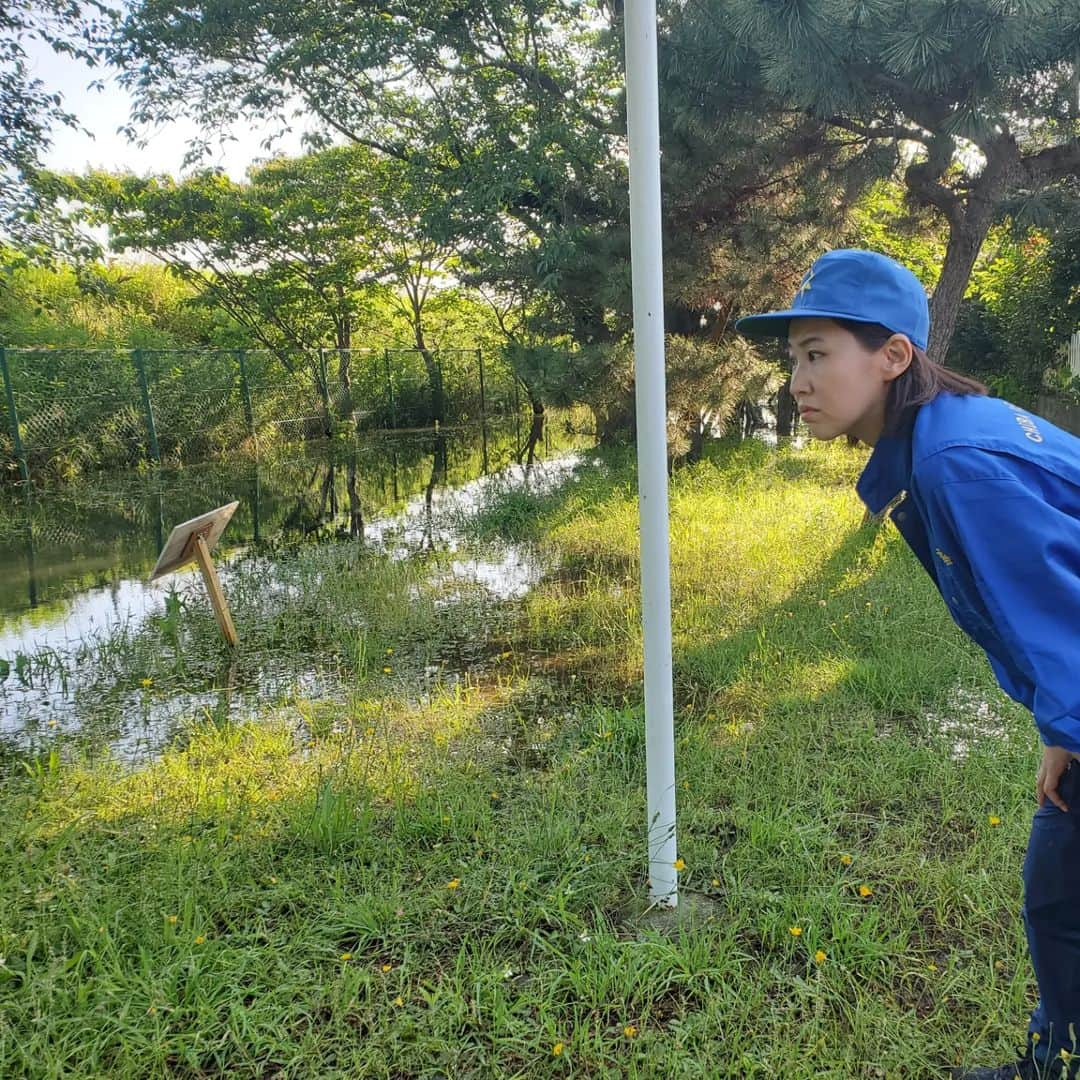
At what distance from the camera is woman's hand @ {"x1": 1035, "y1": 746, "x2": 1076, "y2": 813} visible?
124 centimetres

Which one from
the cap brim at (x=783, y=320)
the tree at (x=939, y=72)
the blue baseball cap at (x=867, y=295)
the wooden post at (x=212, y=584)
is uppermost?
the tree at (x=939, y=72)

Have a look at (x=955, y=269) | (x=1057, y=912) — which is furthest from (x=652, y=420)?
(x=955, y=269)

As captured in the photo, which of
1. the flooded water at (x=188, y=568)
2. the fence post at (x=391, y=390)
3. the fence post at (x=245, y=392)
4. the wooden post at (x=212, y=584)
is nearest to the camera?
the flooded water at (x=188, y=568)

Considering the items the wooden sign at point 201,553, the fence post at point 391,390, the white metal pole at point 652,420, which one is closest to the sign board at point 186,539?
the wooden sign at point 201,553

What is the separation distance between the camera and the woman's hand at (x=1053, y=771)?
124 cm

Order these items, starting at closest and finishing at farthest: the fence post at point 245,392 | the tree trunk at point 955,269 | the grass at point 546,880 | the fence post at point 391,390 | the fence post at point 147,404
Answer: the grass at point 546,880 < the tree trunk at point 955,269 < the fence post at point 147,404 < the fence post at point 245,392 < the fence post at point 391,390

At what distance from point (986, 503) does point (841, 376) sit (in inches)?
12.9

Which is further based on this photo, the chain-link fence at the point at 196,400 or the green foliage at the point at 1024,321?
the chain-link fence at the point at 196,400

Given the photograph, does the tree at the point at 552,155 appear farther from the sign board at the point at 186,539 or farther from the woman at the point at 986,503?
the woman at the point at 986,503

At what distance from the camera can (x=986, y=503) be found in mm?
1054

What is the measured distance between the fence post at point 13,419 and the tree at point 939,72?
10708 mm

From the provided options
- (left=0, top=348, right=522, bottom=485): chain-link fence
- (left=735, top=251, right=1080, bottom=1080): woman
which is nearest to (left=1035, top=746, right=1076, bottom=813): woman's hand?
(left=735, top=251, right=1080, bottom=1080): woman

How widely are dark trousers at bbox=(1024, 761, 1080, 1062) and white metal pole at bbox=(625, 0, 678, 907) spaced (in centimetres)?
84

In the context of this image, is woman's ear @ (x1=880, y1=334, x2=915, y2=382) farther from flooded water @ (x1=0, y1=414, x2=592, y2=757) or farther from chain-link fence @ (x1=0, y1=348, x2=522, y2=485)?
chain-link fence @ (x1=0, y1=348, x2=522, y2=485)
